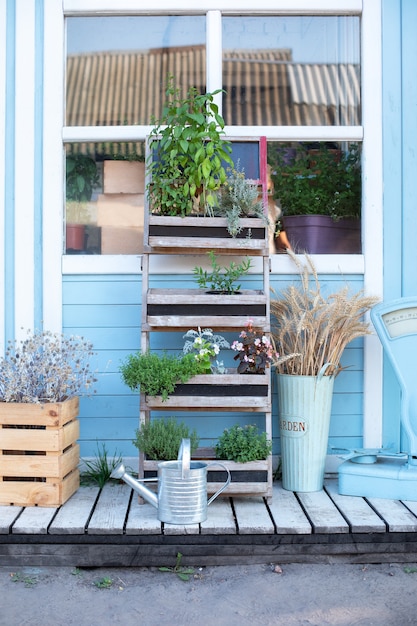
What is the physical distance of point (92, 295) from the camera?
147 inches

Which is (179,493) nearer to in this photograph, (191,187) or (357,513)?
(357,513)

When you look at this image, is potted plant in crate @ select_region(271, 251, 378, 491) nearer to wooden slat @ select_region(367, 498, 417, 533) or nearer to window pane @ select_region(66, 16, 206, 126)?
wooden slat @ select_region(367, 498, 417, 533)

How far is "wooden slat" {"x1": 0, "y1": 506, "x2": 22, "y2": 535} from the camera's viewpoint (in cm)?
284

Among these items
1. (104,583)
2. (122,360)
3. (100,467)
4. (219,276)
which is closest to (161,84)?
(219,276)

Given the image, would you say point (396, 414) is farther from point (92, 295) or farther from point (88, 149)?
point (88, 149)

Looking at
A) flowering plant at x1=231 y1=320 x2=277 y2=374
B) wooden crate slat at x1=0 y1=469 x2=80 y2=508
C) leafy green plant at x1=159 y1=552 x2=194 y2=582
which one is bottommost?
leafy green plant at x1=159 y1=552 x2=194 y2=582

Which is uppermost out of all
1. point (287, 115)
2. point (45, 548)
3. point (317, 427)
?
point (287, 115)

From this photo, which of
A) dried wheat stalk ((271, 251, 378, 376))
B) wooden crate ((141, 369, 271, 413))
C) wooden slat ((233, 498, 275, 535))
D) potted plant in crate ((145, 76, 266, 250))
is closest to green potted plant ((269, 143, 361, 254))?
dried wheat stalk ((271, 251, 378, 376))

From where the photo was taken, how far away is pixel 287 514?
3.04 metres

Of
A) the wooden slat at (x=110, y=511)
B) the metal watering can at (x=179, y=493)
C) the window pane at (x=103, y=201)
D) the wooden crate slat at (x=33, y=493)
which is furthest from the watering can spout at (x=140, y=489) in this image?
the window pane at (x=103, y=201)

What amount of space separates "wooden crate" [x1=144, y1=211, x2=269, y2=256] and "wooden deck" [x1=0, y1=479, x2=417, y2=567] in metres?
1.25

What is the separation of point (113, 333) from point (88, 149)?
3.23 ft

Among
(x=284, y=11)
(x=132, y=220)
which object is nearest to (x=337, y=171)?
(x=284, y=11)

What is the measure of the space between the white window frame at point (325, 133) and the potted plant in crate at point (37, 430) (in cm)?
→ 68
